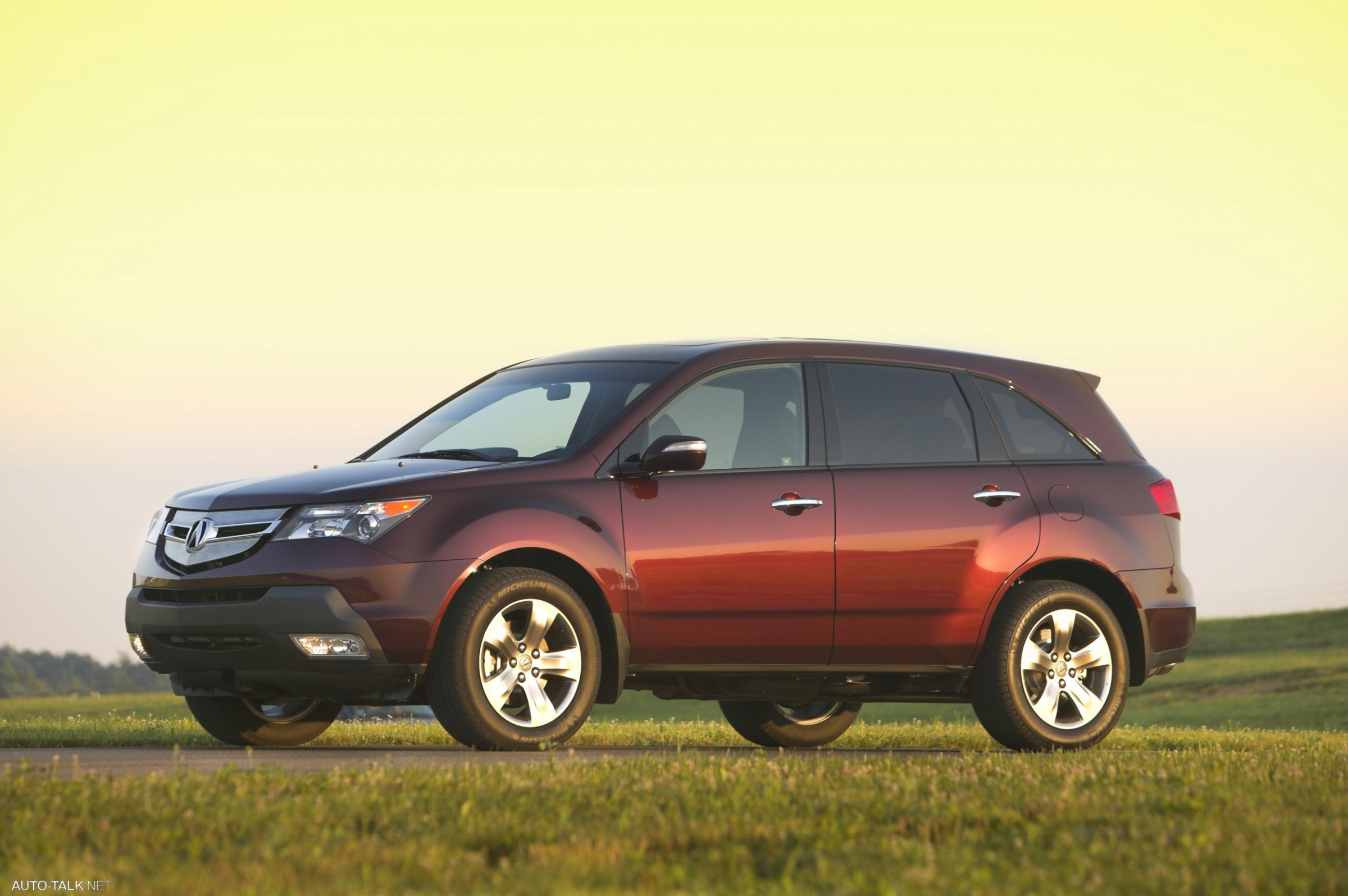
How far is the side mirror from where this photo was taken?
8125 mm

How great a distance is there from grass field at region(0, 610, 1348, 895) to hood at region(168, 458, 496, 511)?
5.53 ft

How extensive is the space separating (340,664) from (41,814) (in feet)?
7.61

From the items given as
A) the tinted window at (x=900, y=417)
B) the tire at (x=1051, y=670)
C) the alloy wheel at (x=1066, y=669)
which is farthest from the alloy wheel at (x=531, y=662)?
the alloy wheel at (x=1066, y=669)

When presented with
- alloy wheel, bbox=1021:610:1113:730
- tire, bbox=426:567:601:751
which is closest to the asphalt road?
tire, bbox=426:567:601:751

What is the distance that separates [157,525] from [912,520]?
13.5 feet

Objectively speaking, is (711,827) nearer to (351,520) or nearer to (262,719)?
(351,520)

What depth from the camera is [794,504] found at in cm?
855

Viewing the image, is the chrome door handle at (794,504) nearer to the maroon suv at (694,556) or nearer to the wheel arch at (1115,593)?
the maroon suv at (694,556)

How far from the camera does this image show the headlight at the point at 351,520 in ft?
25.6

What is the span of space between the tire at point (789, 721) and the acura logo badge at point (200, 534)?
3767 mm

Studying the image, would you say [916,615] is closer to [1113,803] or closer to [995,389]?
[995,389]

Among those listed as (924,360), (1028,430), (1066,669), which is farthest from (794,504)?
(1066,669)

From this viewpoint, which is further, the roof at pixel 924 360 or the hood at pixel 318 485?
the roof at pixel 924 360

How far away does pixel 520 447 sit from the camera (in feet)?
28.3
